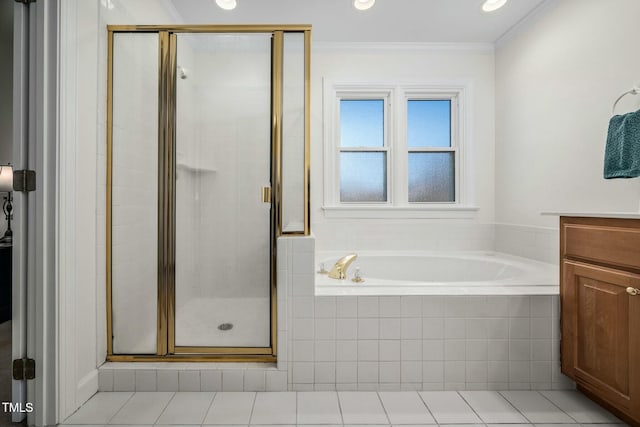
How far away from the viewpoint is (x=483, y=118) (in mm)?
3180

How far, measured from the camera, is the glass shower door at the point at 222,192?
1839 mm

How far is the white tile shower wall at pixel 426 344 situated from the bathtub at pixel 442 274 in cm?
6

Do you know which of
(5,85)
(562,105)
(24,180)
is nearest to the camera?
(24,180)

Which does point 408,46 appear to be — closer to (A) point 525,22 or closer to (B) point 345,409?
(A) point 525,22

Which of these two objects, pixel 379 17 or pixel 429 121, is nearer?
pixel 379 17

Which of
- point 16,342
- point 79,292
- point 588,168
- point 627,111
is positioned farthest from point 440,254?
point 16,342

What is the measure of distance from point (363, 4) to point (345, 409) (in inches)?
98.4

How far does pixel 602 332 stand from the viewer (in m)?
1.52

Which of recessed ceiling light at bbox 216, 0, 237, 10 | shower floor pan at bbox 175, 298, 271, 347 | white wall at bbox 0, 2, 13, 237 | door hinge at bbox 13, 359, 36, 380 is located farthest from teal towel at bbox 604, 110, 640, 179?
white wall at bbox 0, 2, 13, 237

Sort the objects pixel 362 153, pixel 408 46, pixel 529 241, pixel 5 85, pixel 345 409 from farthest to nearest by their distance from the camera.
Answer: pixel 362 153 < pixel 408 46 < pixel 5 85 < pixel 529 241 < pixel 345 409

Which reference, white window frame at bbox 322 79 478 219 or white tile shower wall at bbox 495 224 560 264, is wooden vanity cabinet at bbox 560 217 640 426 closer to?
white tile shower wall at bbox 495 224 560 264

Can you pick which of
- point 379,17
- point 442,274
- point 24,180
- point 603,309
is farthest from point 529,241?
point 24,180

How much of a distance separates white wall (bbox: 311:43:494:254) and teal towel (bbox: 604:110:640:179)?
135 cm

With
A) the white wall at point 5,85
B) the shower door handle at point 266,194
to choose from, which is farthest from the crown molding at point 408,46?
the white wall at point 5,85
